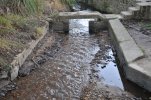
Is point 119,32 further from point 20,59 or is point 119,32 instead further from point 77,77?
point 20,59

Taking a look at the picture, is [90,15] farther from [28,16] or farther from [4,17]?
[4,17]

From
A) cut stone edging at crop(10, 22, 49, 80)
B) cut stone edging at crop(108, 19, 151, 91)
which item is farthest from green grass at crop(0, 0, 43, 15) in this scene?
cut stone edging at crop(108, 19, 151, 91)

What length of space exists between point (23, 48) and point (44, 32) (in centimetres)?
264

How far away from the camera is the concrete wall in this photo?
1434 cm

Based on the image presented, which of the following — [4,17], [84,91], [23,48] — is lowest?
[84,91]

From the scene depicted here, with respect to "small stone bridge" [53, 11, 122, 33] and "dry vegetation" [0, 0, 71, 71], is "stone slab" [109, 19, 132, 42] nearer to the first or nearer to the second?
"small stone bridge" [53, 11, 122, 33]

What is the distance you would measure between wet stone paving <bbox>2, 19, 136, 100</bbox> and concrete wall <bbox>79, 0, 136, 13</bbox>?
471 centimetres

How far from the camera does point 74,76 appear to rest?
7148 millimetres

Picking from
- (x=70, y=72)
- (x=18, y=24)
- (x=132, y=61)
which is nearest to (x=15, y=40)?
(x=18, y=24)

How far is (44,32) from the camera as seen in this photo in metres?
10.2

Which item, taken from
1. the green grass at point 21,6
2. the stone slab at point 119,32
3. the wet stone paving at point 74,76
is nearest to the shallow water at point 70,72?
the wet stone paving at point 74,76

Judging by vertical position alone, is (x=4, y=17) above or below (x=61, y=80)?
above

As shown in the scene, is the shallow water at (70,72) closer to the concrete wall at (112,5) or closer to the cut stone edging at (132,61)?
the cut stone edging at (132,61)

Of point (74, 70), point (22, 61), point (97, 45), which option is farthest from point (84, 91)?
point (97, 45)
